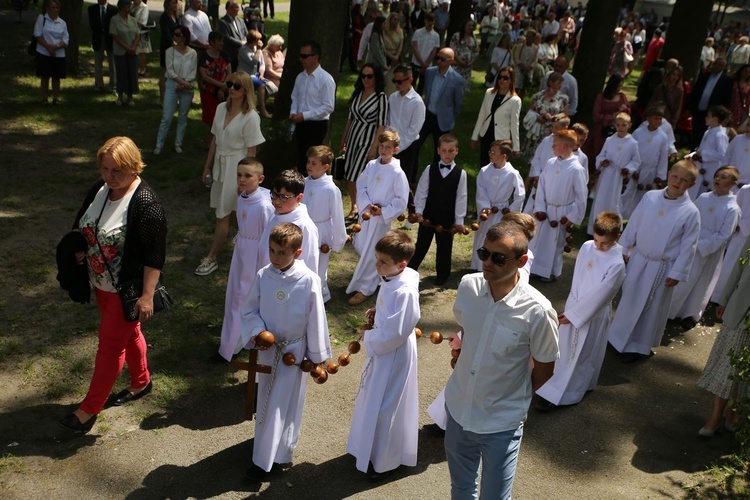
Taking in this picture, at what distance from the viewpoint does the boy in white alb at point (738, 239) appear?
29.3ft

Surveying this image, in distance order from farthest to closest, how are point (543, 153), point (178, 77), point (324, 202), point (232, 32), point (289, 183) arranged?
1. point (232, 32)
2. point (178, 77)
3. point (543, 153)
4. point (324, 202)
5. point (289, 183)

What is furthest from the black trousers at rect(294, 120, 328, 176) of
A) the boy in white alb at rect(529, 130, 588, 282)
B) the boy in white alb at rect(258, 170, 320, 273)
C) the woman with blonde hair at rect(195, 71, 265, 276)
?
the boy in white alb at rect(258, 170, 320, 273)

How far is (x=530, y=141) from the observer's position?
12.4 meters

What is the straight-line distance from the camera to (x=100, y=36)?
46.9 ft

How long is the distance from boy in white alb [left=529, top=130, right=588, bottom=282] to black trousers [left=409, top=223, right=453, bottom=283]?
121cm

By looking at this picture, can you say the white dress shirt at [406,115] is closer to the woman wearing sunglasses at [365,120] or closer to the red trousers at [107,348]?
the woman wearing sunglasses at [365,120]

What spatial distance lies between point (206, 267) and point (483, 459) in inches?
195

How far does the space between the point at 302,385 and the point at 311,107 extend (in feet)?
17.6

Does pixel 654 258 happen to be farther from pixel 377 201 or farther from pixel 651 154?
pixel 651 154

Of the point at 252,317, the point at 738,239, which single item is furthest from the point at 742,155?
the point at 252,317

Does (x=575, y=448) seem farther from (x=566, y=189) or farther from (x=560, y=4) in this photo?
(x=560, y=4)

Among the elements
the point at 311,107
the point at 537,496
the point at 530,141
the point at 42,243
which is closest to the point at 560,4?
the point at 530,141

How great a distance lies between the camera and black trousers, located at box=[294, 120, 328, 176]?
10234 mm

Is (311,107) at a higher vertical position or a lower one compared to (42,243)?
higher
